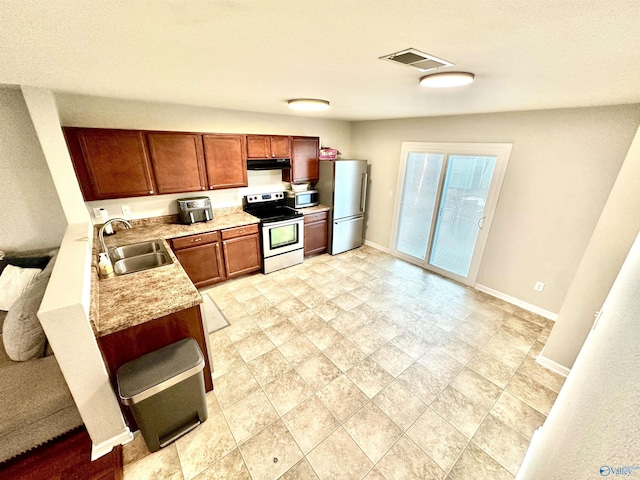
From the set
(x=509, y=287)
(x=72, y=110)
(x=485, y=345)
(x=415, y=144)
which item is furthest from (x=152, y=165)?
(x=509, y=287)

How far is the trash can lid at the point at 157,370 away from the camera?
148 centimetres

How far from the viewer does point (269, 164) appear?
4031 millimetres

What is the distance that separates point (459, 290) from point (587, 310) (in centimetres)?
154

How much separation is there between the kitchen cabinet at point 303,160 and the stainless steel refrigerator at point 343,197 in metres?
0.16

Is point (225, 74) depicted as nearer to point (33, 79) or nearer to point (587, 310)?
point (33, 79)

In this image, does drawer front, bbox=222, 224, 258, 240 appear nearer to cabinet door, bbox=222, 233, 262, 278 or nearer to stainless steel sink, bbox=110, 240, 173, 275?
cabinet door, bbox=222, 233, 262, 278

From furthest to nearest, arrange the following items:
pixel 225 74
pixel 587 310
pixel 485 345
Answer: pixel 485 345 → pixel 587 310 → pixel 225 74

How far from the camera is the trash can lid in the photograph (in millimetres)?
1482

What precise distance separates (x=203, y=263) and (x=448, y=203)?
3.70 metres

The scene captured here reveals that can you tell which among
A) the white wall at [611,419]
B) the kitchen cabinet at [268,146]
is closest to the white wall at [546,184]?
the kitchen cabinet at [268,146]

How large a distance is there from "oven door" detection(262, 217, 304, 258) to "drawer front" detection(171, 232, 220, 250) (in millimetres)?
694

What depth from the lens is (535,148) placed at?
2885mm

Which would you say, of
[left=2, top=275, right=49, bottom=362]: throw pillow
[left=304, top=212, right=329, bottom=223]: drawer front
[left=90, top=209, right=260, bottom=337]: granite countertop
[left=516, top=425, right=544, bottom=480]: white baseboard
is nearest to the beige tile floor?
[left=516, top=425, right=544, bottom=480]: white baseboard

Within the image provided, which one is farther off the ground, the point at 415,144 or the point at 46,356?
the point at 415,144
